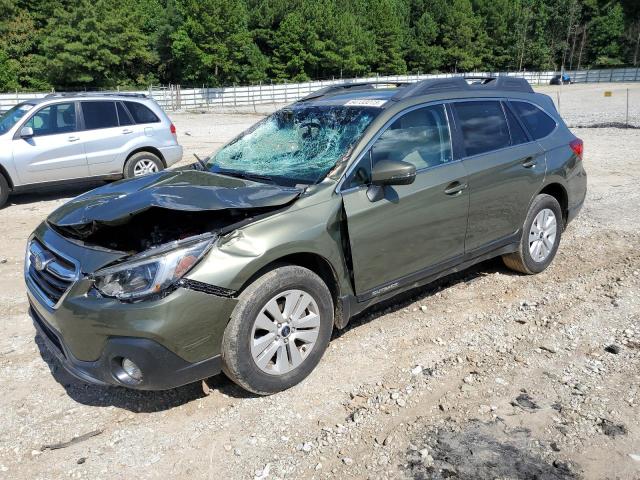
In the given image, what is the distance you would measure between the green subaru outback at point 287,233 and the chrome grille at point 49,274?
Answer: 0.01 m

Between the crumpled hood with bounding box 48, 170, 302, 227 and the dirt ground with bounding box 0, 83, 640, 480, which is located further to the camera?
the crumpled hood with bounding box 48, 170, 302, 227

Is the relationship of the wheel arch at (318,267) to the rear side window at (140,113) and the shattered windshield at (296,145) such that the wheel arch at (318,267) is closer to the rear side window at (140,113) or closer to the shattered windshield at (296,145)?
the shattered windshield at (296,145)

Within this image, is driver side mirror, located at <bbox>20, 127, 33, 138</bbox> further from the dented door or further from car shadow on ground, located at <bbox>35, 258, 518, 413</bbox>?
the dented door

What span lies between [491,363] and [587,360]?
645 millimetres

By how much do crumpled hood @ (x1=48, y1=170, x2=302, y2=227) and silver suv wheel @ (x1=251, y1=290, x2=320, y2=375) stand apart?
600mm

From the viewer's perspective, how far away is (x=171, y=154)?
10461 millimetres

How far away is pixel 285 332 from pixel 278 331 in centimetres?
5

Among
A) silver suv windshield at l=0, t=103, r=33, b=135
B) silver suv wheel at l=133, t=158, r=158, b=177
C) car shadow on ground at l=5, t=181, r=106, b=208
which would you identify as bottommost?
car shadow on ground at l=5, t=181, r=106, b=208

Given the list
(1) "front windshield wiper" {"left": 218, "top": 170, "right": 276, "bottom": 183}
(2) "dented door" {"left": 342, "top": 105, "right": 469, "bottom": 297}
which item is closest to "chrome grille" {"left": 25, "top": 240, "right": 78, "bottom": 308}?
(1) "front windshield wiper" {"left": 218, "top": 170, "right": 276, "bottom": 183}

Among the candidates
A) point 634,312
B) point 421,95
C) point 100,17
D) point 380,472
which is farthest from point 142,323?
point 100,17

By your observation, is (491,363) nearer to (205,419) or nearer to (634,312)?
(634,312)

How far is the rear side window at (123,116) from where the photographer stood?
9.85 metres

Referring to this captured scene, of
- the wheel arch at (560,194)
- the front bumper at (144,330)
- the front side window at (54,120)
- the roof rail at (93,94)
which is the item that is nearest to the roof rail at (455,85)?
the wheel arch at (560,194)

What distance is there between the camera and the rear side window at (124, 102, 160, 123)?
32.9 feet
